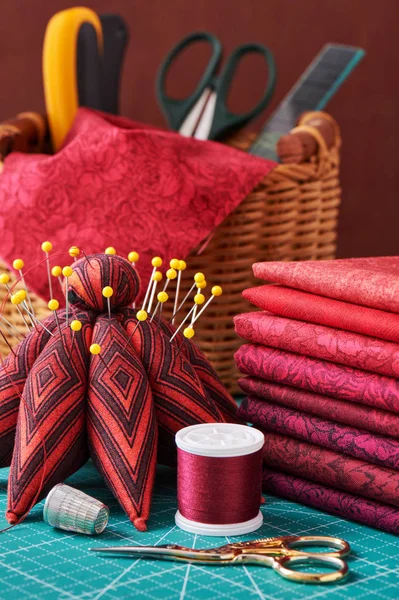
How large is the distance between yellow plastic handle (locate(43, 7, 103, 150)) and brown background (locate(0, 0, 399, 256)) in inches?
13.9

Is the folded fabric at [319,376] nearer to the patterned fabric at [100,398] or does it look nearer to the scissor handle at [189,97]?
the patterned fabric at [100,398]

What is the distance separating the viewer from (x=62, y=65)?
1012 mm

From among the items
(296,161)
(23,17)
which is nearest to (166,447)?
(296,161)

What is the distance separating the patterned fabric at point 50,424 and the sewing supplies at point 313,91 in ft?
1.51

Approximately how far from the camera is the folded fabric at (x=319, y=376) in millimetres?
618

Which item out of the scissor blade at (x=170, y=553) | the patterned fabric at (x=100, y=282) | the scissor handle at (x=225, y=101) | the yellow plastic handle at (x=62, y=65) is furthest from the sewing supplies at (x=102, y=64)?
the scissor blade at (x=170, y=553)

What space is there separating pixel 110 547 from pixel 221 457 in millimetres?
92

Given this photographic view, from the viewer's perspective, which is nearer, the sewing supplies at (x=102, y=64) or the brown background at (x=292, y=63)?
the sewing supplies at (x=102, y=64)

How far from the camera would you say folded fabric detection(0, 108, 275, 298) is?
0.89 m

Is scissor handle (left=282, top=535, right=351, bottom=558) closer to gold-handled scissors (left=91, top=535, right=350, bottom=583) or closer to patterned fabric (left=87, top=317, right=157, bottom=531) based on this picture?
gold-handled scissors (left=91, top=535, right=350, bottom=583)

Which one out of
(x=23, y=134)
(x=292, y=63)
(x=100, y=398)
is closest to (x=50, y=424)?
(x=100, y=398)

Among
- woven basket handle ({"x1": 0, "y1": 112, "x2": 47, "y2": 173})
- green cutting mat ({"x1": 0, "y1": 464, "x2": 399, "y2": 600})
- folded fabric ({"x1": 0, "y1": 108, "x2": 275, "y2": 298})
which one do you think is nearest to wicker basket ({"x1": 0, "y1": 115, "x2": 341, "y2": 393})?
folded fabric ({"x1": 0, "y1": 108, "x2": 275, "y2": 298})

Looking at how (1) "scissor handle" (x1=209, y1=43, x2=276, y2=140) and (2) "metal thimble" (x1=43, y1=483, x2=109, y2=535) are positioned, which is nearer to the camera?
(2) "metal thimble" (x1=43, y1=483, x2=109, y2=535)

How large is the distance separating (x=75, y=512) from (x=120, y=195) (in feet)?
1.23
